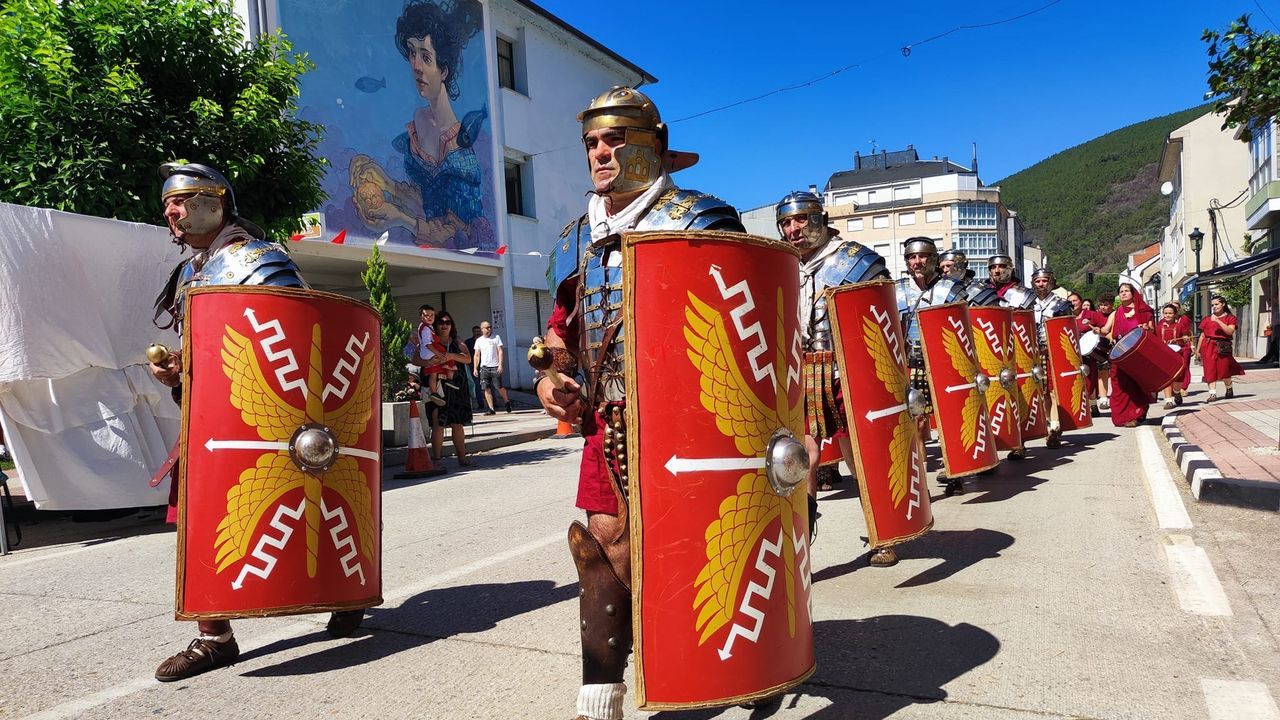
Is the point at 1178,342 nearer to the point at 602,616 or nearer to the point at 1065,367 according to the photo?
the point at 1065,367

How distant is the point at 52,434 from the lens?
638 cm

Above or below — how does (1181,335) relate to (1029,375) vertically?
above

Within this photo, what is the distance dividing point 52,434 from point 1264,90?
27.3ft

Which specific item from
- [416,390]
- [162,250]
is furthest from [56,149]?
[416,390]

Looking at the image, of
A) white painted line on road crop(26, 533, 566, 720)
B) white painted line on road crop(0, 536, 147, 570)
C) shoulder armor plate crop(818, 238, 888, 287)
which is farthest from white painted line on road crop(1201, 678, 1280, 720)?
white painted line on road crop(0, 536, 147, 570)

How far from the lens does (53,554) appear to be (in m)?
5.91

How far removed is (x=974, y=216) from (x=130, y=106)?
279 feet

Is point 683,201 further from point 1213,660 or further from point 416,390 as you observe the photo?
point 416,390

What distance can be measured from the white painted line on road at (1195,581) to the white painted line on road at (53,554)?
6.37 m

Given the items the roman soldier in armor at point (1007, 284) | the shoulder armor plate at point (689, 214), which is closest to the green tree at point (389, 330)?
the roman soldier in armor at point (1007, 284)

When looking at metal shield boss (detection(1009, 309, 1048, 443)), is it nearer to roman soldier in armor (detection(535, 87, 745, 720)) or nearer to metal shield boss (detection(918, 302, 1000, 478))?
→ metal shield boss (detection(918, 302, 1000, 478))

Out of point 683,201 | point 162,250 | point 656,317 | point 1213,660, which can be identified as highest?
point 162,250

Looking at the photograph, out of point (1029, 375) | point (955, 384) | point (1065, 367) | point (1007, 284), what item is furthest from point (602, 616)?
point (1065, 367)

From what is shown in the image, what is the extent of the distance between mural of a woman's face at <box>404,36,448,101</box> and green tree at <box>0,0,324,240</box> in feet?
33.2
